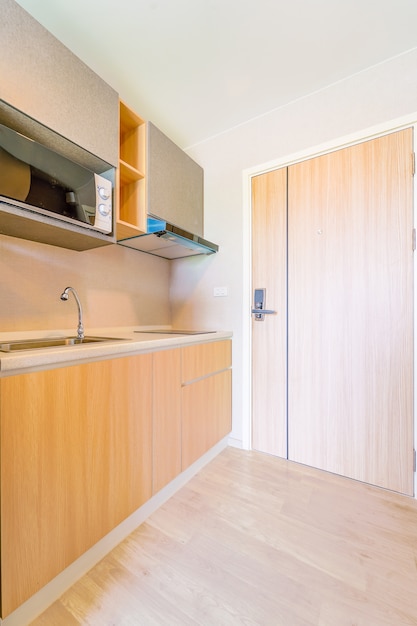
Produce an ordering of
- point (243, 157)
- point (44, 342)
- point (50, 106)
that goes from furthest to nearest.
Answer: point (243, 157)
point (44, 342)
point (50, 106)

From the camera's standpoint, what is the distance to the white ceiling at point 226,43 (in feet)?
4.11

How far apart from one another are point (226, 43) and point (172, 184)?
79 centimetres

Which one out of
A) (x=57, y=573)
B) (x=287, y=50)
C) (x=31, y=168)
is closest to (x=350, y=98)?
(x=287, y=50)

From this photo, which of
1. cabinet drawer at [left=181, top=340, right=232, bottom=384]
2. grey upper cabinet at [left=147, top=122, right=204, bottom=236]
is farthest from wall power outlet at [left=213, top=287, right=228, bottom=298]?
grey upper cabinet at [left=147, top=122, right=204, bottom=236]

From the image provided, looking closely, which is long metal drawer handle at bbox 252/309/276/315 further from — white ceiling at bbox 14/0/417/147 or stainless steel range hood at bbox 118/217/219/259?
white ceiling at bbox 14/0/417/147

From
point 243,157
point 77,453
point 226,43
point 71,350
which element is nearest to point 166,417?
point 77,453

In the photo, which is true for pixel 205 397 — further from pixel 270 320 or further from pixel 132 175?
pixel 132 175

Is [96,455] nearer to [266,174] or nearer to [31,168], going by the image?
[31,168]

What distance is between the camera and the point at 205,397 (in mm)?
1669

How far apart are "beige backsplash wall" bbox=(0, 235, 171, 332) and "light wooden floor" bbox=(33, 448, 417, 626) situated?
121 centimetres

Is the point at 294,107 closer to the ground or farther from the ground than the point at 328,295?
farther from the ground

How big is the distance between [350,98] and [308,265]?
106cm

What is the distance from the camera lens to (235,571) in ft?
3.30

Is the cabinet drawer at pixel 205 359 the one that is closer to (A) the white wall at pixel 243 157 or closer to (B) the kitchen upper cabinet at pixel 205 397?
(B) the kitchen upper cabinet at pixel 205 397
